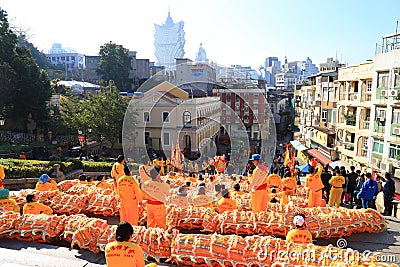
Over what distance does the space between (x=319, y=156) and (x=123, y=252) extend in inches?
1075

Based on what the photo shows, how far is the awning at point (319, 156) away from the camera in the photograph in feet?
86.3

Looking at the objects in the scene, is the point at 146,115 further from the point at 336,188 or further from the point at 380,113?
the point at 336,188

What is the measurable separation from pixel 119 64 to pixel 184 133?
28.4 m

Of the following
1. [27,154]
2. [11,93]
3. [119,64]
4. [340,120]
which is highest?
[119,64]

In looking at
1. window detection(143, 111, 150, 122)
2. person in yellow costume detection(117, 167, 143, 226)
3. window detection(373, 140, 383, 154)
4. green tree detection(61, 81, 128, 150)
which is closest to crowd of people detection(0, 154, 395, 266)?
person in yellow costume detection(117, 167, 143, 226)

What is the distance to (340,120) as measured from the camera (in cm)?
2562

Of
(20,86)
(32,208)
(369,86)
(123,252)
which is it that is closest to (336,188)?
(123,252)

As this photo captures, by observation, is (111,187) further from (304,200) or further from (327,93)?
(327,93)

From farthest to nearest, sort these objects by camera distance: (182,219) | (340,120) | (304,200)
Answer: (340,120), (304,200), (182,219)

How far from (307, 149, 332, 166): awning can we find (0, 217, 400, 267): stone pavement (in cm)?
2012

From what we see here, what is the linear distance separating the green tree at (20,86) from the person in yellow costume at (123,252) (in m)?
25.0

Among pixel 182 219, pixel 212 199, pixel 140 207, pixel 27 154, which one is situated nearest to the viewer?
pixel 182 219

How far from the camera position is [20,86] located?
87.4 feet

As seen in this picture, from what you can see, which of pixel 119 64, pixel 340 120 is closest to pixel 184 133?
pixel 340 120
